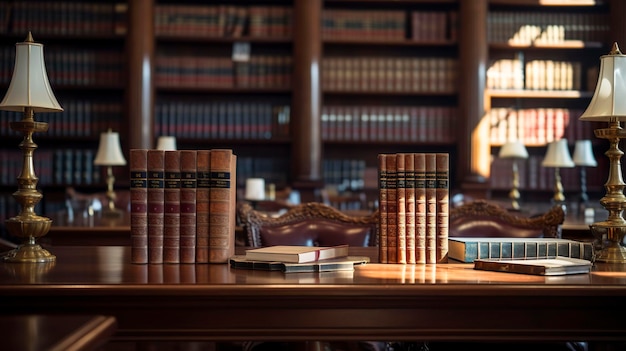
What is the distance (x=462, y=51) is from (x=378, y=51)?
2.26 feet

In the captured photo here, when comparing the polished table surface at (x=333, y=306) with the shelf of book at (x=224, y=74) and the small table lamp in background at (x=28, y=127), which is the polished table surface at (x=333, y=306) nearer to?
the small table lamp in background at (x=28, y=127)

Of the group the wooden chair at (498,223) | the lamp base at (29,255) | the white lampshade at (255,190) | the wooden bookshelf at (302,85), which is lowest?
the lamp base at (29,255)

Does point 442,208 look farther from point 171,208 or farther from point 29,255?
point 29,255

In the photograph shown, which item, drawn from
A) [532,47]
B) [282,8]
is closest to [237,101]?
[282,8]

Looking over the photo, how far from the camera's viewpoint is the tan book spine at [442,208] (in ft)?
6.19

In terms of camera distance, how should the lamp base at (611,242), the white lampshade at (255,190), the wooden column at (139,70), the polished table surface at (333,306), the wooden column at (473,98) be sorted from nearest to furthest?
the polished table surface at (333,306) < the lamp base at (611,242) < the white lampshade at (255,190) < the wooden column at (139,70) < the wooden column at (473,98)

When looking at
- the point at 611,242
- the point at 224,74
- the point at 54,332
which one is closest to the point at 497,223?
the point at 611,242

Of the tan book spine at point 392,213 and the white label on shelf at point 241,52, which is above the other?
the white label on shelf at point 241,52

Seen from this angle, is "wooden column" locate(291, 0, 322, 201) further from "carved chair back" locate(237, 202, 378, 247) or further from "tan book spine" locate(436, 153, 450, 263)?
"tan book spine" locate(436, 153, 450, 263)

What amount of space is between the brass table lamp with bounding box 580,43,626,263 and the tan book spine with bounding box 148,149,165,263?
1057 mm

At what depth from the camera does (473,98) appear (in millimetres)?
5898

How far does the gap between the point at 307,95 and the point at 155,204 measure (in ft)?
13.4

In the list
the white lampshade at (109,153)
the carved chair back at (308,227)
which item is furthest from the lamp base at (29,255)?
the white lampshade at (109,153)

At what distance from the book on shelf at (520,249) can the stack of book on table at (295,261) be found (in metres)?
0.26
